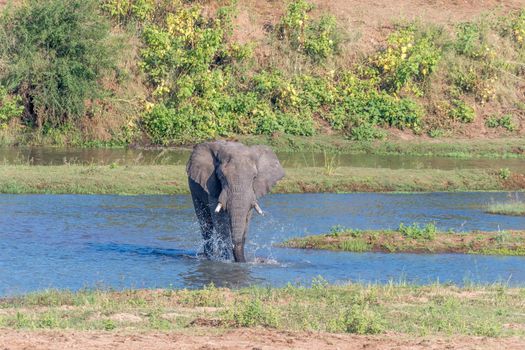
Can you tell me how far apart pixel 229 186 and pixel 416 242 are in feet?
10.8

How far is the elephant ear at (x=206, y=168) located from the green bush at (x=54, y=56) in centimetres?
1253

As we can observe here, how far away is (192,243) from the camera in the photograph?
18.9 m

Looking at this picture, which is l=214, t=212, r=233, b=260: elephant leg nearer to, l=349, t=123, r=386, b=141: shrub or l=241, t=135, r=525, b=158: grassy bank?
Result: l=241, t=135, r=525, b=158: grassy bank

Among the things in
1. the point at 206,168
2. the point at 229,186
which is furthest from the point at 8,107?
the point at 229,186

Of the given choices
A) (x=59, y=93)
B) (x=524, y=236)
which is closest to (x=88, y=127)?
(x=59, y=93)

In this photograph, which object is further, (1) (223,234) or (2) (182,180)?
(2) (182,180)

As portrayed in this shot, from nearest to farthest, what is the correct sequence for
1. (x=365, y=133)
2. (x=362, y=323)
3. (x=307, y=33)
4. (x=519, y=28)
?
(x=362, y=323) < (x=365, y=133) < (x=307, y=33) < (x=519, y=28)

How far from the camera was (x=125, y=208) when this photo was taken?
72.0ft

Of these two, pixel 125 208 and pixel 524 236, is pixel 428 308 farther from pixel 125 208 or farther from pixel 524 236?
pixel 125 208

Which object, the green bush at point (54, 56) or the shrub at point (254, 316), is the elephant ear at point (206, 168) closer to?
the shrub at point (254, 316)

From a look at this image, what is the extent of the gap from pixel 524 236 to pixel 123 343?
9999mm

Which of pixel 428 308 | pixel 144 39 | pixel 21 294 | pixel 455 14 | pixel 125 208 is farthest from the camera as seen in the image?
pixel 455 14

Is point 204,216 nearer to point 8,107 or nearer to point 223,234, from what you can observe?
point 223,234

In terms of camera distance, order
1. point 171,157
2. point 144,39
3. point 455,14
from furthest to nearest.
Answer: point 455,14 → point 144,39 → point 171,157
